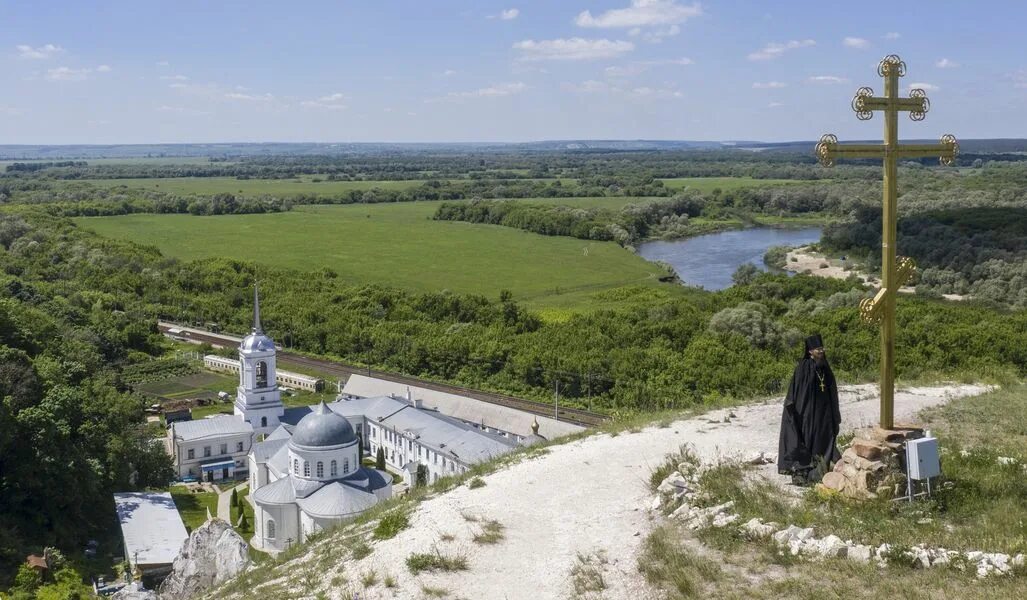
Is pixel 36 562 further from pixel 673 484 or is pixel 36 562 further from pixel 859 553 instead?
pixel 859 553

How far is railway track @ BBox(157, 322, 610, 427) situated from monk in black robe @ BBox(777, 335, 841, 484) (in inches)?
882

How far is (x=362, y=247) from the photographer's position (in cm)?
10556

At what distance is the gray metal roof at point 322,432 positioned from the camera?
27891 mm

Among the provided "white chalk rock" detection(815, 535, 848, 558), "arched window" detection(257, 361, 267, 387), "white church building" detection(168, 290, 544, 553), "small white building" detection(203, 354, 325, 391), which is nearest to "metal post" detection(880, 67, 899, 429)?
"white chalk rock" detection(815, 535, 848, 558)

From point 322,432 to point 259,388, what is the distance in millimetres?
9923

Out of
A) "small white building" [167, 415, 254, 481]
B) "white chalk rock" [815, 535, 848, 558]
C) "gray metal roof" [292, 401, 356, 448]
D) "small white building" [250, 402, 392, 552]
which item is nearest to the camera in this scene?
"white chalk rock" [815, 535, 848, 558]

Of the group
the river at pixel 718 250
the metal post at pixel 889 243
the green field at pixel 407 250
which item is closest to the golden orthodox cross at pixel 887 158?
the metal post at pixel 889 243

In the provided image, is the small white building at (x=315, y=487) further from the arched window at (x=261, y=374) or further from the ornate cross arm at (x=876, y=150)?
the ornate cross arm at (x=876, y=150)

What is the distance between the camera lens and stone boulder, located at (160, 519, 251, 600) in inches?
738

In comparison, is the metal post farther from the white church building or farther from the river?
the river

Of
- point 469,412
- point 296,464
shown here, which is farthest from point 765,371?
point 296,464

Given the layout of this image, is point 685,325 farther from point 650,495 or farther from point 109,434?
point 650,495

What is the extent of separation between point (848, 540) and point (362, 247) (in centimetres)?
9909

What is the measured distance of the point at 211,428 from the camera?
120 ft
